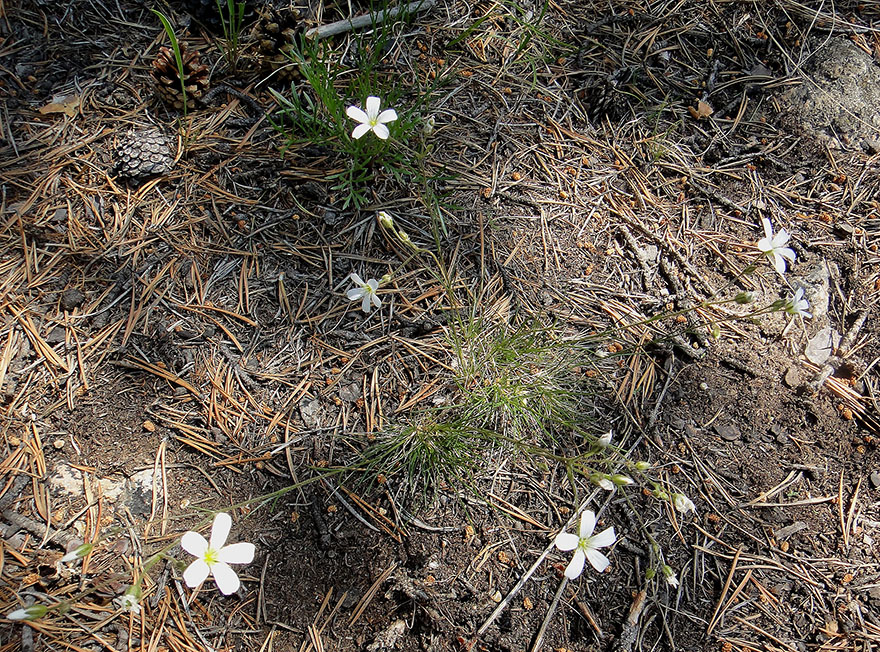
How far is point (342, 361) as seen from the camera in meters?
2.14

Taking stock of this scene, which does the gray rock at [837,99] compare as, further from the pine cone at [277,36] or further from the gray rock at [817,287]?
the pine cone at [277,36]

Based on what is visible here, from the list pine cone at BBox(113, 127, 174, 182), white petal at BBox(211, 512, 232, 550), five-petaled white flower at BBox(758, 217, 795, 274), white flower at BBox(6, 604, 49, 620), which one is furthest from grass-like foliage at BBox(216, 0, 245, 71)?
five-petaled white flower at BBox(758, 217, 795, 274)

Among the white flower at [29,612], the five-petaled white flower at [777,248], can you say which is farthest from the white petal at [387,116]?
the white flower at [29,612]

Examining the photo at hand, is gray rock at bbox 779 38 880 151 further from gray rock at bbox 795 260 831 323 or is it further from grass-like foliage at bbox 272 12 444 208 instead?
grass-like foliage at bbox 272 12 444 208

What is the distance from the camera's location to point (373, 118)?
6.91 feet

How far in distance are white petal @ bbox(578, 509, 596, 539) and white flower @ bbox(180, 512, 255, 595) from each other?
3.09 feet

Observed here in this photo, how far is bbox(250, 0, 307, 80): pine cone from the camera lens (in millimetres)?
2385

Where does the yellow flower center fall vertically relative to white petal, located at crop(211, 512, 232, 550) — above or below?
below

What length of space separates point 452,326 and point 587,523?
0.84 m

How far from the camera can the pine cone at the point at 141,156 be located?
2.24m

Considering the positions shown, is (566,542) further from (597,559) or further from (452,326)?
(452,326)

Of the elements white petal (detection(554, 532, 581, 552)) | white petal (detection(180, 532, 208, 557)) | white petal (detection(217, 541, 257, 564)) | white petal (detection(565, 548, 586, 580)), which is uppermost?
white petal (detection(180, 532, 208, 557))

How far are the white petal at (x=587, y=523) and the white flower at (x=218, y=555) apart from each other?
3.09 ft

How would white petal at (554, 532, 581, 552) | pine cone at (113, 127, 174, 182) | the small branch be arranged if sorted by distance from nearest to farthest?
white petal at (554, 532, 581, 552)
pine cone at (113, 127, 174, 182)
the small branch
